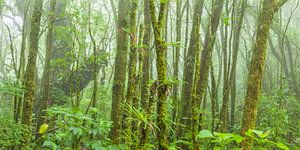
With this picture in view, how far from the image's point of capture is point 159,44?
108 inches

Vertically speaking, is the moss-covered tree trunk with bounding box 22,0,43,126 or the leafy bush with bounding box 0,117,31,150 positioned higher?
the moss-covered tree trunk with bounding box 22,0,43,126

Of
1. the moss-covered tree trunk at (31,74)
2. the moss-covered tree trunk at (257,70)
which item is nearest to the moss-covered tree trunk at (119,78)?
the moss-covered tree trunk at (31,74)

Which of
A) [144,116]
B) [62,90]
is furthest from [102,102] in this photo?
[144,116]

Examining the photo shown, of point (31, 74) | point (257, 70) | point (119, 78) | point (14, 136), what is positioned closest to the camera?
point (257, 70)

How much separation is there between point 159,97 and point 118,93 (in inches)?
154

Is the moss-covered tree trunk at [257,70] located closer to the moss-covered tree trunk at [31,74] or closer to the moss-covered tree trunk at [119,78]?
the moss-covered tree trunk at [119,78]

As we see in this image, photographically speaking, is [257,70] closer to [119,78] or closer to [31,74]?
[119,78]

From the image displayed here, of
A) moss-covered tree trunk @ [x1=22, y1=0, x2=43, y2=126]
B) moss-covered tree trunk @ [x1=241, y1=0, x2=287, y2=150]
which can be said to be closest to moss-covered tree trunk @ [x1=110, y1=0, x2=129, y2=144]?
moss-covered tree trunk @ [x1=22, y1=0, x2=43, y2=126]

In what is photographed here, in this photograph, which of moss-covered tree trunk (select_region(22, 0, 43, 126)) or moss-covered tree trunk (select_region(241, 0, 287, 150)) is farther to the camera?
moss-covered tree trunk (select_region(22, 0, 43, 126))

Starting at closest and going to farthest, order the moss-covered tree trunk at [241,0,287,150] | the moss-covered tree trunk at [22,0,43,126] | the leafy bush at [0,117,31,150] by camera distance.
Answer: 1. the moss-covered tree trunk at [241,0,287,150]
2. the leafy bush at [0,117,31,150]
3. the moss-covered tree trunk at [22,0,43,126]

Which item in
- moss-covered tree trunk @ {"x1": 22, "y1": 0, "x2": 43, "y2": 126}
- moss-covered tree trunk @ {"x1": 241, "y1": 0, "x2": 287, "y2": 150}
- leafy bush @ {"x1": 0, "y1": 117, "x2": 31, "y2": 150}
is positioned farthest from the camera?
moss-covered tree trunk @ {"x1": 22, "y1": 0, "x2": 43, "y2": 126}

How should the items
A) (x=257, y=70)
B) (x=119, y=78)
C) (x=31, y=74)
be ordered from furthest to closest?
(x=119, y=78) < (x=31, y=74) < (x=257, y=70)

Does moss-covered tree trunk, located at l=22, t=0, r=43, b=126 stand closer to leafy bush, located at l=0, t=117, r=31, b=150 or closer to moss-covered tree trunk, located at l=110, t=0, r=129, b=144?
leafy bush, located at l=0, t=117, r=31, b=150

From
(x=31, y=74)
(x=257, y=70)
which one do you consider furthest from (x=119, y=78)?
(x=257, y=70)
